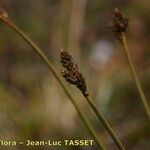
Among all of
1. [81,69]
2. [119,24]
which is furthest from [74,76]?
[81,69]

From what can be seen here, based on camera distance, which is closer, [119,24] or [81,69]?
[119,24]

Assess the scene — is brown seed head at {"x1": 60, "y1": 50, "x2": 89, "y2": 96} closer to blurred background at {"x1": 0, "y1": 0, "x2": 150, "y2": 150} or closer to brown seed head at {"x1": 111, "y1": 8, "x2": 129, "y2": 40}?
brown seed head at {"x1": 111, "y1": 8, "x2": 129, "y2": 40}

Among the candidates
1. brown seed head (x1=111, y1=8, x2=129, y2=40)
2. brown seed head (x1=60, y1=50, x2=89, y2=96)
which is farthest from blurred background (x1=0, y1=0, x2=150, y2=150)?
brown seed head (x1=60, y1=50, x2=89, y2=96)

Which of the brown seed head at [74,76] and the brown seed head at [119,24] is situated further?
the brown seed head at [119,24]

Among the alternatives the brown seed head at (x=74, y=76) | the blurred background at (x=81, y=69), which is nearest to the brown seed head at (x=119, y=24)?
the brown seed head at (x=74, y=76)

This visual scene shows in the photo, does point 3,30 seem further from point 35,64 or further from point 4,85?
point 4,85

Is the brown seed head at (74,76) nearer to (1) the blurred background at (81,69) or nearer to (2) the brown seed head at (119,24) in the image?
(2) the brown seed head at (119,24)

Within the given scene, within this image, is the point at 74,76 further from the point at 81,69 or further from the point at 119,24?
the point at 81,69

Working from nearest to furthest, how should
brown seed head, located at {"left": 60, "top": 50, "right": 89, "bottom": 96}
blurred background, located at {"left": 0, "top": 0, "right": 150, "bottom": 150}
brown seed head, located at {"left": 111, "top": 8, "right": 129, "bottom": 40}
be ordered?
brown seed head, located at {"left": 60, "top": 50, "right": 89, "bottom": 96} < brown seed head, located at {"left": 111, "top": 8, "right": 129, "bottom": 40} < blurred background, located at {"left": 0, "top": 0, "right": 150, "bottom": 150}

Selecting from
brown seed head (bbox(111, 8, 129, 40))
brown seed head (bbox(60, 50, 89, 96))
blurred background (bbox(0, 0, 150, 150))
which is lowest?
brown seed head (bbox(60, 50, 89, 96))
